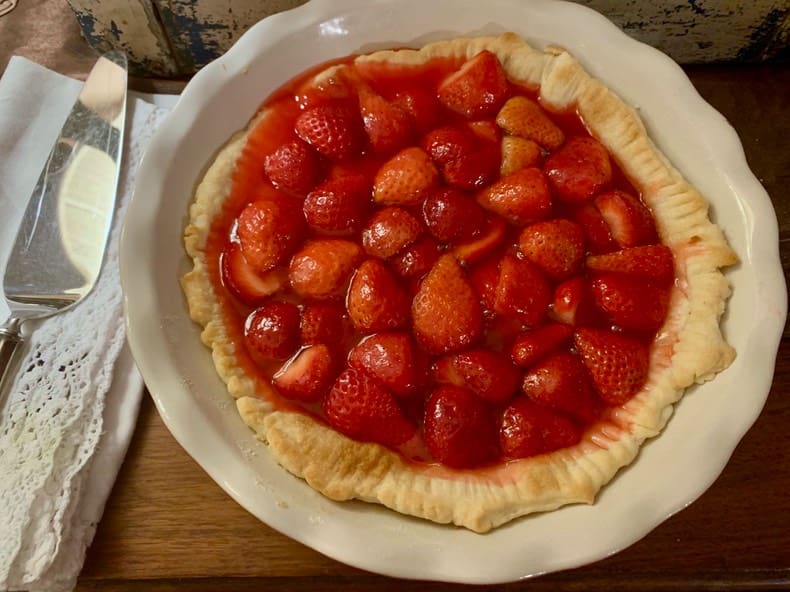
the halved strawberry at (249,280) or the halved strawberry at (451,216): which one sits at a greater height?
the halved strawberry at (451,216)

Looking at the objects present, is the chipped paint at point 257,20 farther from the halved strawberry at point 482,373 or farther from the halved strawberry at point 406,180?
the halved strawberry at point 482,373

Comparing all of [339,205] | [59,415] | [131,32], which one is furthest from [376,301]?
[131,32]

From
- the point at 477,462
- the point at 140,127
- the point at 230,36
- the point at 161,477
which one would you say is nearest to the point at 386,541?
the point at 477,462

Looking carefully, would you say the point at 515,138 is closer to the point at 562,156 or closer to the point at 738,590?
the point at 562,156

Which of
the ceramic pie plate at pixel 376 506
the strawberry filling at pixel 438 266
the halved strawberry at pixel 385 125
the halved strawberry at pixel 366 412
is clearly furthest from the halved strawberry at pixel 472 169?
the halved strawberry at pixel 366 412

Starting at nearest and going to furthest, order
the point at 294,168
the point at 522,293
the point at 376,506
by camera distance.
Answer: the point at 376,506 < the point at 522,293 < the point at 294,168

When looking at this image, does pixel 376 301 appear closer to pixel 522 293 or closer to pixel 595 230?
pixel 522 293

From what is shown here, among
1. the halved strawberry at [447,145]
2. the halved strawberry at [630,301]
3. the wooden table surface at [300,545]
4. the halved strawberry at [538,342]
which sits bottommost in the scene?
the wooden table surface at [300,545]
